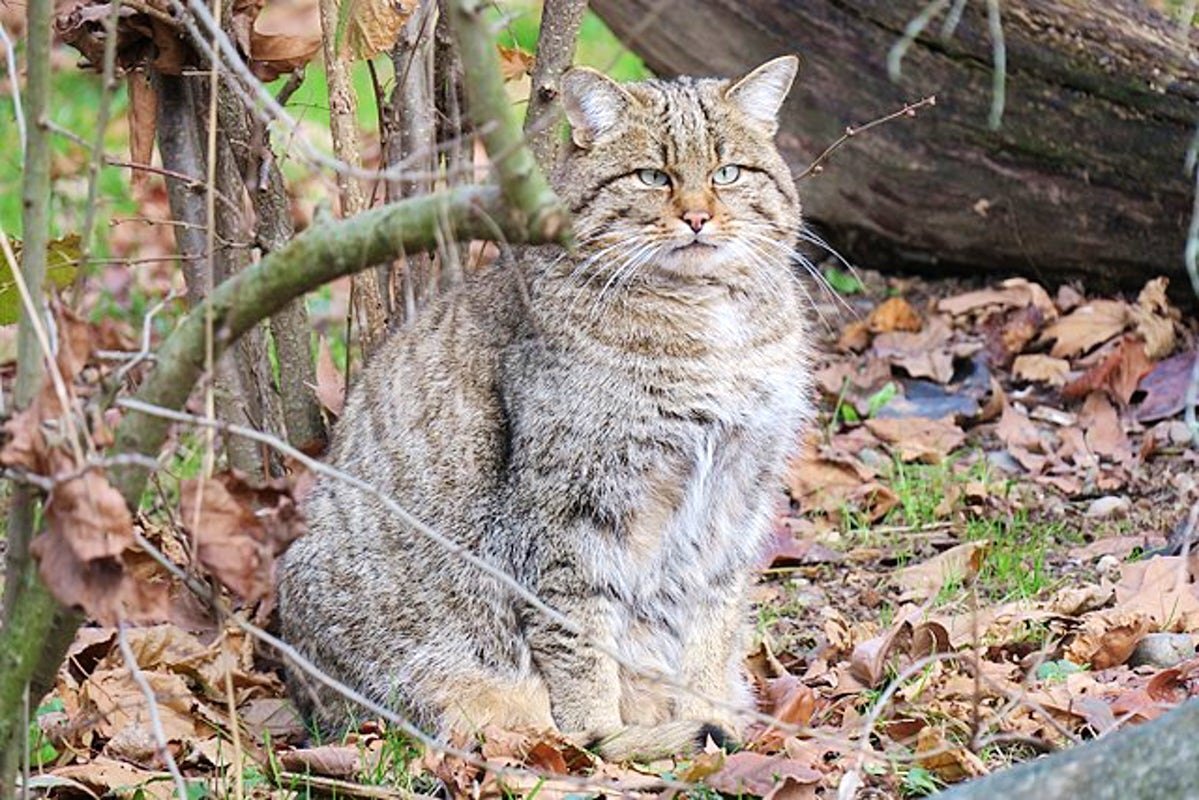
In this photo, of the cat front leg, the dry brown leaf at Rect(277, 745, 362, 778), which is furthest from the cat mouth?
the dry brown leaf at Rect(277, 745, 362, 778)

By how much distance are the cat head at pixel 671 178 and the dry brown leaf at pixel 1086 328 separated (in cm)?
213

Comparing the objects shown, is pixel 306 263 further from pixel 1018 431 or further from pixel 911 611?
pixel 1018 431

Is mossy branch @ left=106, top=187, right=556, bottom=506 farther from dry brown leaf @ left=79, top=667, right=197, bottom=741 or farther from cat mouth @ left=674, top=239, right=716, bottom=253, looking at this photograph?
cat mouth @ left=674, top=239, right=716, bottom=253

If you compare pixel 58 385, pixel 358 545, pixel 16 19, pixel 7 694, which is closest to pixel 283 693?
pixel 358 545

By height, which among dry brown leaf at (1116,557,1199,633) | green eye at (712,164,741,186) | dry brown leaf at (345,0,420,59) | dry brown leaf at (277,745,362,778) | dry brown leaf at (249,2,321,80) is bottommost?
dry brown leaf at (1116,557,1199,633)

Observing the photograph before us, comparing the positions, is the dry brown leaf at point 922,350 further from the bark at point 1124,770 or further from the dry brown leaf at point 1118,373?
the bark at point 1124,770

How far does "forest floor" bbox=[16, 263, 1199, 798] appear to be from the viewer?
3531 mm

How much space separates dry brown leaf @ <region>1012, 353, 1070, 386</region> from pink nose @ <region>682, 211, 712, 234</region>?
2385 millimetres

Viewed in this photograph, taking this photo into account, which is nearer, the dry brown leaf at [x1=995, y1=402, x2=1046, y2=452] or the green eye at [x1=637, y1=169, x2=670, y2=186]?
the green eye at [x1=637, y1=169, x2=670, y2=186]

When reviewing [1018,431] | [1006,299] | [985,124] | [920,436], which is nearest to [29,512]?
[920,436]

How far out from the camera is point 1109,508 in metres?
5.27

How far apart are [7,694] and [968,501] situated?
3.25 metres

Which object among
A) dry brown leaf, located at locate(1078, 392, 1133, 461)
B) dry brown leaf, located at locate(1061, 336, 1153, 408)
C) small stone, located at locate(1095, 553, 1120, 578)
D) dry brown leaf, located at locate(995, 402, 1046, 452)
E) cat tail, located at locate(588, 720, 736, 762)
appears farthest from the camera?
dry brown leaf, located at locate(1061, 336, 1153, 408)

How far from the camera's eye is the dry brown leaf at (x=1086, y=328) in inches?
239
